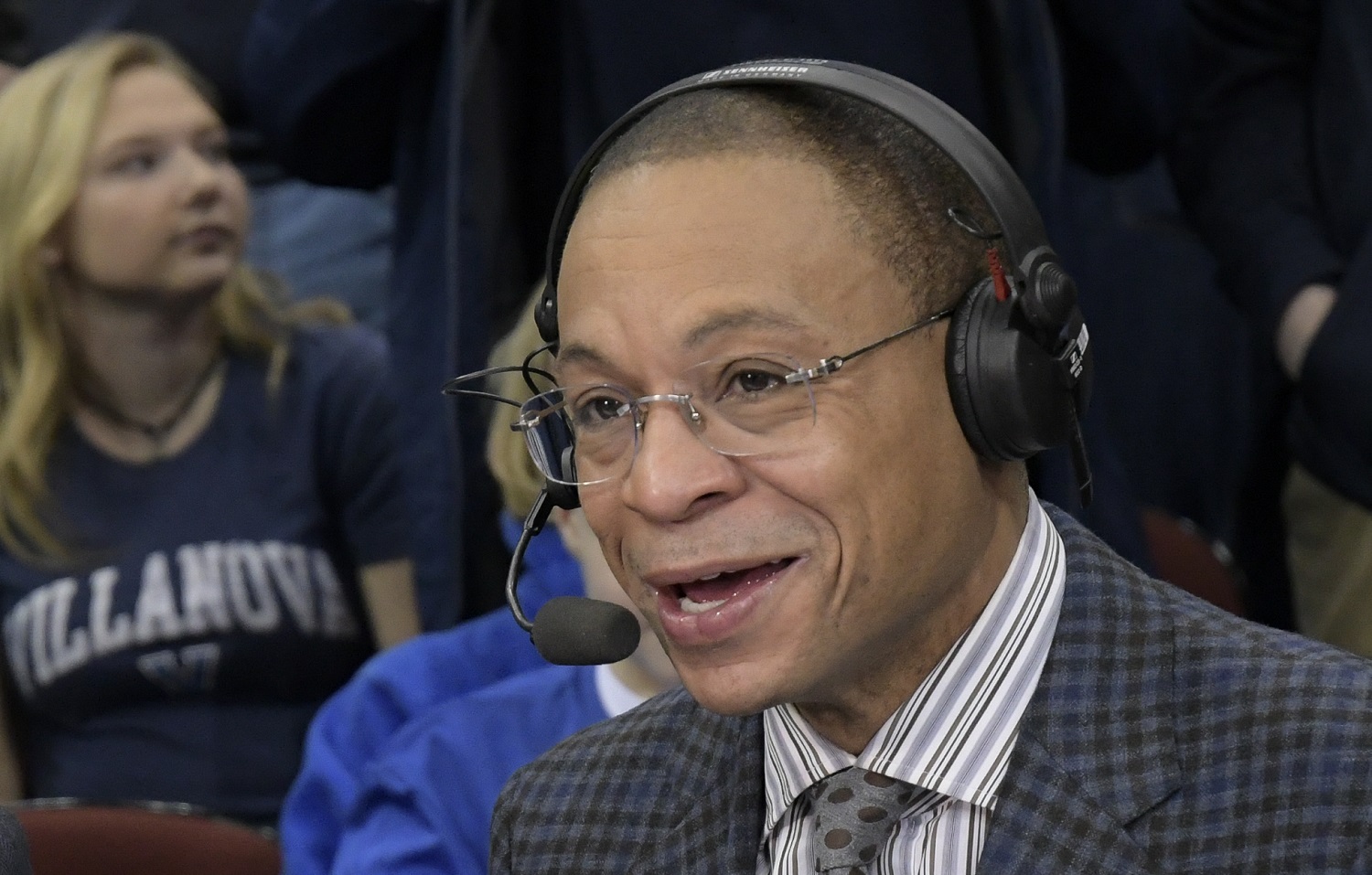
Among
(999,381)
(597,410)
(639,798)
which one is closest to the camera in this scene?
(999,381)

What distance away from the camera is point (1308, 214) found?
2.56m

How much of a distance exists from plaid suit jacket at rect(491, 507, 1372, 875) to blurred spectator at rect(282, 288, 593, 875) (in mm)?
849

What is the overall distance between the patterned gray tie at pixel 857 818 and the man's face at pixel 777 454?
9 centimetres

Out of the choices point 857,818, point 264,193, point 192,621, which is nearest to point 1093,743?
point 857,818

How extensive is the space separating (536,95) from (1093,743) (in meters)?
1.54

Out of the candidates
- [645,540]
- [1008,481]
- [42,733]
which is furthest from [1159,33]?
[42,733]

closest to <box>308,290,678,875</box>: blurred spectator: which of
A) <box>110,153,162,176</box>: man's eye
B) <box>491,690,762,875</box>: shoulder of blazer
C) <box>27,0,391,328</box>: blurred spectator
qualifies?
<box>491,690,762,875</box>: shoulder of blazer

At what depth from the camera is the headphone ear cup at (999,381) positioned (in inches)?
48.8

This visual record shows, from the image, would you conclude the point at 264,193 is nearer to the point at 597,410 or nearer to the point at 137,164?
the point at 137,164

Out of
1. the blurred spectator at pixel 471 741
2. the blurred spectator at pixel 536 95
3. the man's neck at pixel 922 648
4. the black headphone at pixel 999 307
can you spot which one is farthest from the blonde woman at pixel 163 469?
the black headphone at pixel 999 307

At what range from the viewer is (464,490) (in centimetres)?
257

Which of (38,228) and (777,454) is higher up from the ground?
(777,454)

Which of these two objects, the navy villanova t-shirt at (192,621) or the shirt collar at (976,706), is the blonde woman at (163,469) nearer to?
the navy villanova t-shirt at (192,621)

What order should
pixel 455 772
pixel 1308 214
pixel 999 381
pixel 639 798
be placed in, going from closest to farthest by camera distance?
pixel 999 381 < pixel 639 798 < pixel 455 772 < pixel 1308 214
